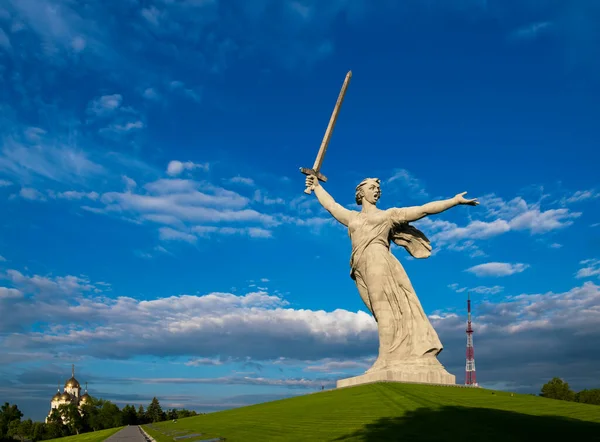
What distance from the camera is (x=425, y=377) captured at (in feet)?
65.0

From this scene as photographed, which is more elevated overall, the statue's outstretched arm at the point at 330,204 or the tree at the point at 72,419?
the statue's outstretched arm at the point at 330,204

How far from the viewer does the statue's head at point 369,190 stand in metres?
23.3

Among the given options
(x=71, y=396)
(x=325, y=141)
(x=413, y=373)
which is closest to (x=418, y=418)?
(x=413, y=373)

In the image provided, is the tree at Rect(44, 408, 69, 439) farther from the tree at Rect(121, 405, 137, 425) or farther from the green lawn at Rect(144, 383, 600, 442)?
the green lawn at Rect(144, 383, 600, 442)

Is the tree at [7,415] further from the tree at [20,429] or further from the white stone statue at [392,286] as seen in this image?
the white stone statue at [392,286]

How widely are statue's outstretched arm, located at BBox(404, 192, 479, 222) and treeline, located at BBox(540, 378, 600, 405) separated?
111 feet

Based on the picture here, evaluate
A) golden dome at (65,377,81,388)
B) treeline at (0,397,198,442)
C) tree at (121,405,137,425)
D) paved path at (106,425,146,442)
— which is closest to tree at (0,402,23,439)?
treeline at (0,397,198,442)

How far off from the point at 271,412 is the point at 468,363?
3102 centimetres

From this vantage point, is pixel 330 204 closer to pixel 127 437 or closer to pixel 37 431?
pixel 127 437

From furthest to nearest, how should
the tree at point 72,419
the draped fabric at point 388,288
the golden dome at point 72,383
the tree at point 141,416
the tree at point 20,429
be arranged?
1. the golden dome at point 72,383
2. the tree at point 141,416
3. the tree at point 72,419
4. the tree at point 20,429
5. the draped fabric at point 388,288

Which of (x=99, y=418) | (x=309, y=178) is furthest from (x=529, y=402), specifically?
(x=99, y=418)

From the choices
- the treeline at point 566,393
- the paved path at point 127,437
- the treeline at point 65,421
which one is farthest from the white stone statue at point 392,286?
the treeline at point 65,421

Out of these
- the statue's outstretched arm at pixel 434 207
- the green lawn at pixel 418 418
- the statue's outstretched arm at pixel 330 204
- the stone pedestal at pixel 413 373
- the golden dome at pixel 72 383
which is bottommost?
the golden dome at pixel 72 383

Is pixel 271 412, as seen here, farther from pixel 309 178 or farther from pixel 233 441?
pixel 309 178
